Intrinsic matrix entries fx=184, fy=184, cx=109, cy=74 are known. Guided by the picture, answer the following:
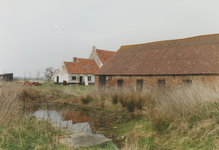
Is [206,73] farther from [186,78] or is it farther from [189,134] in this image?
[189,134]

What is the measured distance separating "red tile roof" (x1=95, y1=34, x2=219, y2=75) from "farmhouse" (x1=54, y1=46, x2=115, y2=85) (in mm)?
14852

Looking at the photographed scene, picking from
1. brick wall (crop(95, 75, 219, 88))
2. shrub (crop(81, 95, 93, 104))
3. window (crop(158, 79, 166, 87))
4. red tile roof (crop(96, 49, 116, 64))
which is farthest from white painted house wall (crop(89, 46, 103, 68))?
window (crop(158, 79, 166, 87))

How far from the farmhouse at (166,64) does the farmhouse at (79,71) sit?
1493 cm

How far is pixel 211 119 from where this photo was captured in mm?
5629

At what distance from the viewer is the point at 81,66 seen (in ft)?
115

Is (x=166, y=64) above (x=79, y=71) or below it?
below

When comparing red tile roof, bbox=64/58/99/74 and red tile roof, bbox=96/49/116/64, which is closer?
red tile roof, bbox=64/58/99/74

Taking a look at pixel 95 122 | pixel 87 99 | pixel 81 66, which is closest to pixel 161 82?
pixel 87 99

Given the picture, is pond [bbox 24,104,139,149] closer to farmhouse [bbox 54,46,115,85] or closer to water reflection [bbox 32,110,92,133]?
water reflection [bbox 32,110,92,133]

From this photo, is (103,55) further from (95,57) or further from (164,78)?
(164,78)

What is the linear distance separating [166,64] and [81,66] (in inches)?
877

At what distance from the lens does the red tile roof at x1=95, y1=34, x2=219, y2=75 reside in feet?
44.8

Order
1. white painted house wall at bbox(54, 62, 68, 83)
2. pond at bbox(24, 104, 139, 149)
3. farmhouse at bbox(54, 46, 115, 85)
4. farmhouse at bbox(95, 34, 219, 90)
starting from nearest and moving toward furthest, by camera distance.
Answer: pond at bbox(24, 104, 139, 149)
farmhouse at bbox(95, 34, 219, 90)
farmhouse at bbox(54, 46, 115, 85)
white painted house wall at bbox(54, 62, 68, 83)

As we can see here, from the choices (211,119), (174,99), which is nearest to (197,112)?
(211,119)
